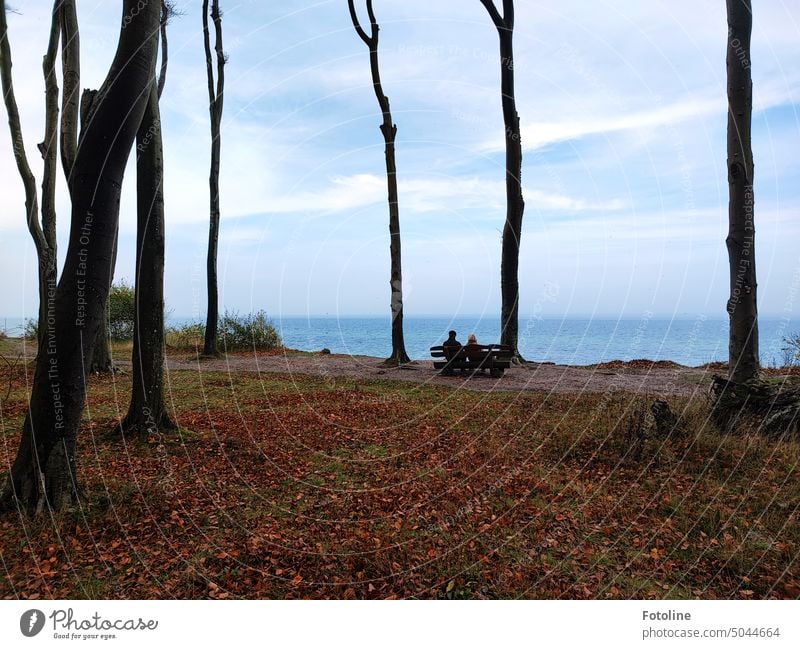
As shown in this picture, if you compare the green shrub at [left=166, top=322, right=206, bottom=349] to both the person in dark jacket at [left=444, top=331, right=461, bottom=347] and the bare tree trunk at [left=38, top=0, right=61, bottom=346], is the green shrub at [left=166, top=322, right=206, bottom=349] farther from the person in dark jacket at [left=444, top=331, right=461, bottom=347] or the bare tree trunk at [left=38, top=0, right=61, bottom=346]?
the person in dark jacket at [left=444, top=331, right=461, bottom=347]

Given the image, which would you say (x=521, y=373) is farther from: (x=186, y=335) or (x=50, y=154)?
(x=186, y=335)

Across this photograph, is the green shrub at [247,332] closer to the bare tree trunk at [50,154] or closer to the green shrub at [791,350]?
the bare tree trunk at [50,154]

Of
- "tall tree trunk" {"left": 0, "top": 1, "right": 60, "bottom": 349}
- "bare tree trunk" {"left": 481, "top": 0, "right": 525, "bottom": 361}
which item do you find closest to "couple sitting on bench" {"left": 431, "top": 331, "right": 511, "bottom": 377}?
"bare tree trunk" {"left": 481, "top": 0, "right": 525, "bottom": 361}

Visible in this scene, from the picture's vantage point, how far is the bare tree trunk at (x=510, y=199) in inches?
666

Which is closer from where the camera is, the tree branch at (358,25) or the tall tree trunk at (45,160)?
the tall tree trunk at (45,160)

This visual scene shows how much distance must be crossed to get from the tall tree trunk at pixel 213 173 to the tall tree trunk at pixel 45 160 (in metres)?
7.89

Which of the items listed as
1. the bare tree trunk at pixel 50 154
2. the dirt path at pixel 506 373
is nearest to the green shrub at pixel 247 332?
the dirt path at pixel 506 373

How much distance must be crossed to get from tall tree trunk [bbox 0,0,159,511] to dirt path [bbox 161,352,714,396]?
30.3ft

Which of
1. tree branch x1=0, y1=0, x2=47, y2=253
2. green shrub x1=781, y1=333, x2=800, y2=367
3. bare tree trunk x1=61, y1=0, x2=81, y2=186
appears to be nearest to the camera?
bare tree trunk x1=61, y1=0, x2=81, y2=186

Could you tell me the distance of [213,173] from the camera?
21.3 metres

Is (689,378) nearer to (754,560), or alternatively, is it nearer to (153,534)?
(754,560)

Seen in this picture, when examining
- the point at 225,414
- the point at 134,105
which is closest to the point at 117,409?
the point at 225,414

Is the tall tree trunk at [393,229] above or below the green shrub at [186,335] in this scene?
above

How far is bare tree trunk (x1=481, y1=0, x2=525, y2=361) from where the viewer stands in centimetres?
1691
